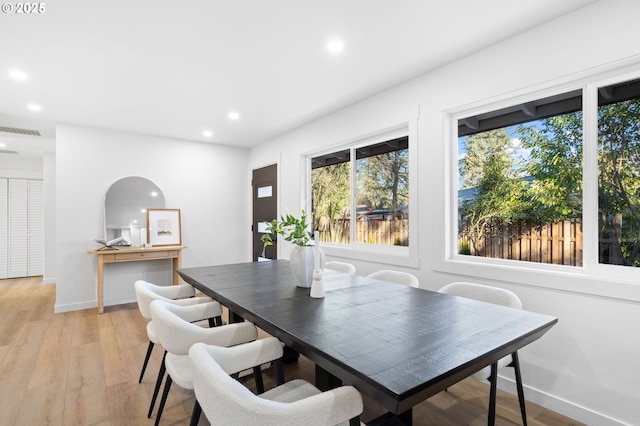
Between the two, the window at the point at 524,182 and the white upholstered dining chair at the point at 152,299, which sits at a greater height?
the window at the point at 524,182

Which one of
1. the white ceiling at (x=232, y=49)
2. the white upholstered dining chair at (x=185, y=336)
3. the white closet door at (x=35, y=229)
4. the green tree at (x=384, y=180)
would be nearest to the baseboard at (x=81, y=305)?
the white ceiling at (x=232, y=49)

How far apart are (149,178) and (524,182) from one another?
482 cm

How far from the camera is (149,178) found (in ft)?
16.1

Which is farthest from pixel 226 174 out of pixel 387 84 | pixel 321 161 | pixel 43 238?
pixel 43 238

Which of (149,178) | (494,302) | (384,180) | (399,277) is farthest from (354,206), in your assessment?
(149,178)

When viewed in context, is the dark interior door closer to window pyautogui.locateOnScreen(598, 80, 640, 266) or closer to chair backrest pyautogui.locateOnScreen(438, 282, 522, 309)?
chair backrest pyautogui.locateOnScreen(438, 282, 522, 309)

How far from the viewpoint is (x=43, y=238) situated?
21.7 feet

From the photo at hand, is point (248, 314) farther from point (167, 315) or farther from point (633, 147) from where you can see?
point (633, 147)

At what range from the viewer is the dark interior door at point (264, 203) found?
5.10 m

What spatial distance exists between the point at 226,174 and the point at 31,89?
279 centimetres

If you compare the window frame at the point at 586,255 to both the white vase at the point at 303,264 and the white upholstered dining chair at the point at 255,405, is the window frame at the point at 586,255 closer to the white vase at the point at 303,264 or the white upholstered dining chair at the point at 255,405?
the white vase at the point at 303,264

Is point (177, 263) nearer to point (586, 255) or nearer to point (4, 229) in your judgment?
point (4, 229)

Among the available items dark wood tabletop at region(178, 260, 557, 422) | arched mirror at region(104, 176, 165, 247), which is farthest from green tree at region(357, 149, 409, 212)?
arched mirror at region(104, 176, 165, 247)

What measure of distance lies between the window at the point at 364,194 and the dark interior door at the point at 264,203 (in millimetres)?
851
